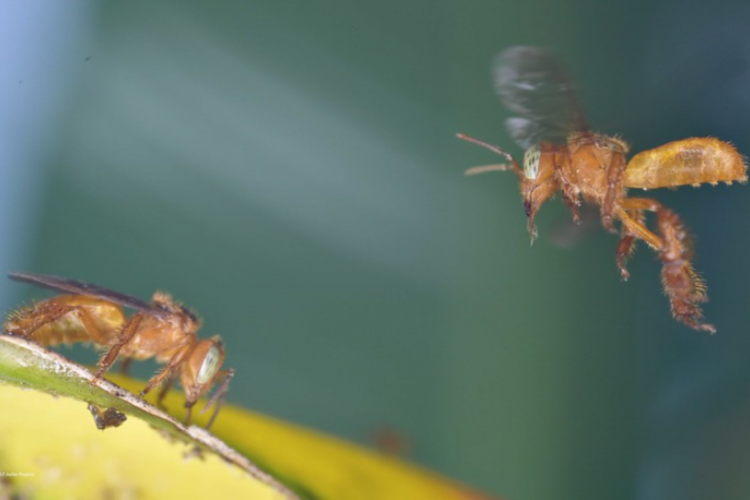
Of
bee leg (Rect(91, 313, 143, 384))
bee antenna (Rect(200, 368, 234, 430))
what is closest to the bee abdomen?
bee antenna (Rect(200, 368, 234, 430))

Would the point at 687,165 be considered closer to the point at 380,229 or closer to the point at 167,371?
the point at 167,371

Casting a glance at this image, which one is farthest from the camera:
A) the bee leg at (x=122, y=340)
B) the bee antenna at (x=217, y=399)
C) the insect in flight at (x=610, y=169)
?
the insect in flight at (x=610, y=169)

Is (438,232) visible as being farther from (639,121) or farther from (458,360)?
(639,121)

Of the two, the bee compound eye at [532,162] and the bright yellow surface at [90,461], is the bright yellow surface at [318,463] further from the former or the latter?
the bee compound eye at [532,162]

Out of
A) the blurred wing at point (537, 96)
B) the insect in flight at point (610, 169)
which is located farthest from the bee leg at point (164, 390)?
the blurred wing at point (537, 96)

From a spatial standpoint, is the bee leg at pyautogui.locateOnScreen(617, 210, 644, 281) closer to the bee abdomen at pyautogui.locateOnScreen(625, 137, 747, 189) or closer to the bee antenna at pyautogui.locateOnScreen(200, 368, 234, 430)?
the bee abdomen at pyautogui.locateOnScreen(625, 137, 747, 189)

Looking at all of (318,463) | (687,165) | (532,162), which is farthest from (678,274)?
(318,463)

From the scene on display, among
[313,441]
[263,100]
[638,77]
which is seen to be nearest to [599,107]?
[638,77]
